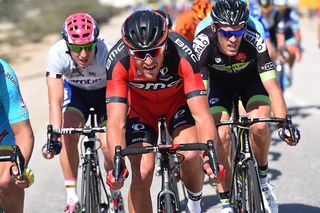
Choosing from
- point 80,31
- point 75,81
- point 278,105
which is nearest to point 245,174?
point 278,105

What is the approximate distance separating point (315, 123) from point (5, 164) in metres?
7.80

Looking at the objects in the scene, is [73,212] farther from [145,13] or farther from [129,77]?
[145,13]

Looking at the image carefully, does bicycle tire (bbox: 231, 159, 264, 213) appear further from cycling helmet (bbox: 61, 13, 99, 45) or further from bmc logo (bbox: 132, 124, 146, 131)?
cycling helmet (bbox: 61, 13, 99, 45)

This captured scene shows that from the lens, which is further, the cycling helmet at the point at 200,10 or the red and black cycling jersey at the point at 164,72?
the cycling helmet at the point at 200,10

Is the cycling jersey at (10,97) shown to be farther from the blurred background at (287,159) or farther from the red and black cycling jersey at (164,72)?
the blurred background at (287,159)

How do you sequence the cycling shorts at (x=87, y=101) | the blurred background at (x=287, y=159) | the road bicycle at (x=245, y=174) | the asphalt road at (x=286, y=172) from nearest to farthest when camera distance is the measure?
the road bicycle at (x=245, y=174) → the cycling shorts at (x=87, y=101) → the asphalt road at (x=286, y=172) → the blurred background at (x=287, y=159)

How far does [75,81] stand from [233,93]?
1.52 m

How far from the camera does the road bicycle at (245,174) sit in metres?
4.97

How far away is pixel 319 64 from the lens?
22125mm

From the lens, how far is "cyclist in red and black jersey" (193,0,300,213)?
556 centimetres

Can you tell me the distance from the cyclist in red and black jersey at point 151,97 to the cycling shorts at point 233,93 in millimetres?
721

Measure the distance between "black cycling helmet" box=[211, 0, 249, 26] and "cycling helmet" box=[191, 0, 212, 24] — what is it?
263cm

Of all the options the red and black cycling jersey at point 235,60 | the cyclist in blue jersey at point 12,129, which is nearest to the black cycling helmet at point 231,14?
the red and black cycling jersey at point 235,60

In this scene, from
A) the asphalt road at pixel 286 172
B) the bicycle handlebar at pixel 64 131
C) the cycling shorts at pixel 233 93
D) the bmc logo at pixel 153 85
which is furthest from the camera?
the asphalt road at pixel 286 172
